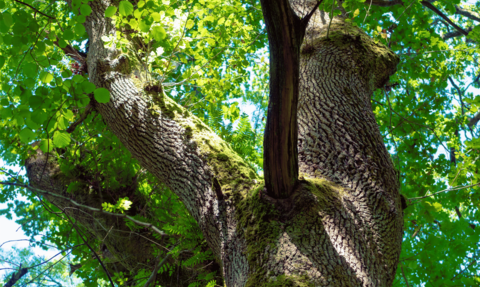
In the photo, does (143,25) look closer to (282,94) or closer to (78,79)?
(78,79)

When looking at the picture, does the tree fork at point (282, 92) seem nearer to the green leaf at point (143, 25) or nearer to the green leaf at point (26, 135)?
the green leaf at point (143, 25)

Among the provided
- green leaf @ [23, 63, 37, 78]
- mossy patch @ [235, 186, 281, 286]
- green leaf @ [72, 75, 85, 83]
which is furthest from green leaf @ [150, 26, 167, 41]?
mossy patch @ [235, 186, 281, 286]

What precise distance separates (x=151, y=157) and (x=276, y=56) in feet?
5.07

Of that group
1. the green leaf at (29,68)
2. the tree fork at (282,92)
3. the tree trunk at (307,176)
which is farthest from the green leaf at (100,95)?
the tree fork at (282,92)

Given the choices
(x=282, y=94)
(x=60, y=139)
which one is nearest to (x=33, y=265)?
(x=60, y=139)

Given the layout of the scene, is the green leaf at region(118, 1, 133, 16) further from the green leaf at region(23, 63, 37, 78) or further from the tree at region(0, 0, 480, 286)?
the green leaf at region(23, 63, 37, 78)

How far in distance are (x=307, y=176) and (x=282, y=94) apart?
74 cm

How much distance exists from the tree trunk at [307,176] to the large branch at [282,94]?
19cm

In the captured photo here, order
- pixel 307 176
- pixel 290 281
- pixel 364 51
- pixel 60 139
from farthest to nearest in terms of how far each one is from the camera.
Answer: pixel 364 51
pixel 307 176
pixel 60 139
pixel 290 281

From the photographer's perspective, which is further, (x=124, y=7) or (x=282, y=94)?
(x=124, y=7)

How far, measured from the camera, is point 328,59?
311 cm

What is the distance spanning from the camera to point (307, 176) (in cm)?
230

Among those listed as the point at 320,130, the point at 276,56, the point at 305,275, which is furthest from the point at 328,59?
the point at 305,275

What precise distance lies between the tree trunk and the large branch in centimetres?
19
